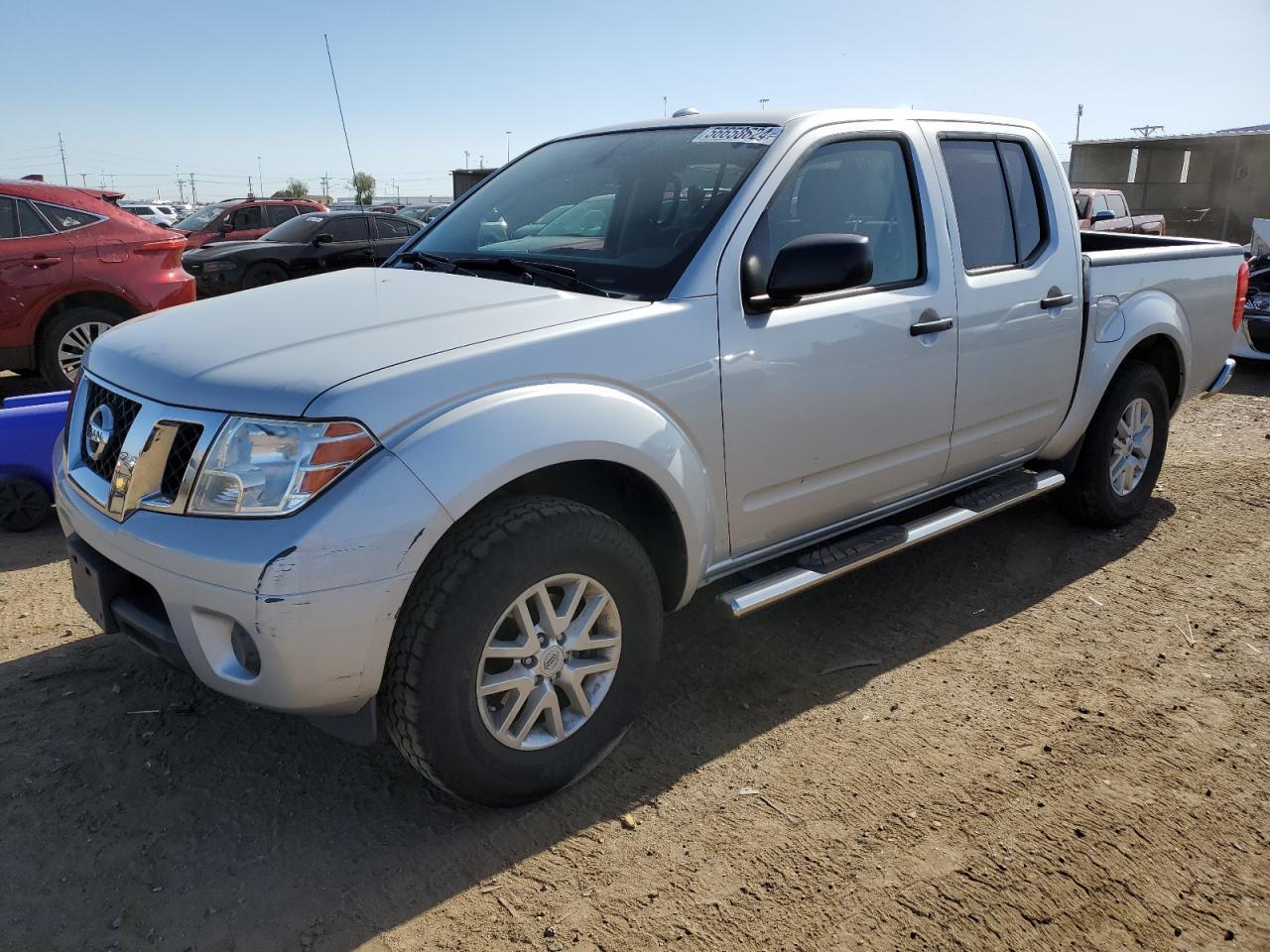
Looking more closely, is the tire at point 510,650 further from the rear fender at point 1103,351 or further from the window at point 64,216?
the window at point 64,216

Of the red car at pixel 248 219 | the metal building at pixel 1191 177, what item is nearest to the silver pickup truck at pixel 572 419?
the red car at pixel 248 219

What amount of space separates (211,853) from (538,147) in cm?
285

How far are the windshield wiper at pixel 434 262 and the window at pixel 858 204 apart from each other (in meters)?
1.06

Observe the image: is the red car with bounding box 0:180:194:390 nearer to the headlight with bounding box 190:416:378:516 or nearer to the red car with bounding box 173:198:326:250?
the headlight with bounding box 190:416:378:516

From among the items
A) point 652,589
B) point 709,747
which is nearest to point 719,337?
point 652,589

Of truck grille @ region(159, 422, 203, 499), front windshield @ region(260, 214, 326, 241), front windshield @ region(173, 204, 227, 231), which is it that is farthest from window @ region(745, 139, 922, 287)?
front windshield @ region(173, 204, 227, 231)

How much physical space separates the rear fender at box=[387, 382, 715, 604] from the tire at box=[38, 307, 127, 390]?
6.03 metres

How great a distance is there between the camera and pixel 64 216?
749cm

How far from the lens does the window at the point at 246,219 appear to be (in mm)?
17516

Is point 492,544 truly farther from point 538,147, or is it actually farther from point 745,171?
point 538,147

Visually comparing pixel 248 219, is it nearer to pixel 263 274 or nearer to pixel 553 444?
pixel 263 274

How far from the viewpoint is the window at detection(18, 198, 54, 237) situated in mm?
7344

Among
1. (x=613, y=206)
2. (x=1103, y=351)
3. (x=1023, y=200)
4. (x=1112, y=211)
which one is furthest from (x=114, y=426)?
(x=1112, y=211)

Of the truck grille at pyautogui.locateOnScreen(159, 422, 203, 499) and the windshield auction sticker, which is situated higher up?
the windshield auction sticker
